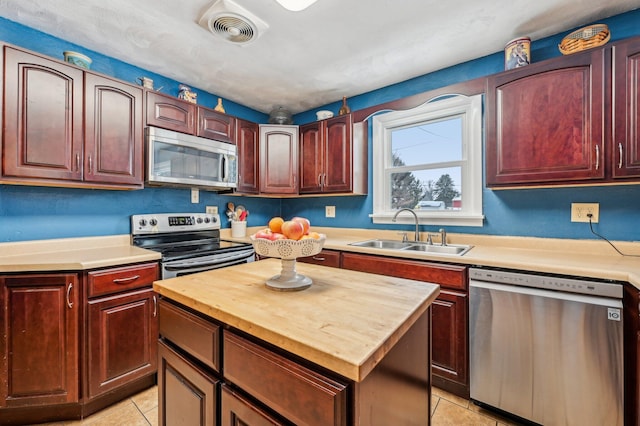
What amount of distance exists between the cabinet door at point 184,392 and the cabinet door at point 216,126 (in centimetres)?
201

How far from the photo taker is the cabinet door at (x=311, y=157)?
294 centimetres

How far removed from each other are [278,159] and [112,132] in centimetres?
151

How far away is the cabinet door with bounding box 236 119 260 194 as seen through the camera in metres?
2.89

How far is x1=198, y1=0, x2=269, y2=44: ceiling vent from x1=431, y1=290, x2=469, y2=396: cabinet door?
216 cm

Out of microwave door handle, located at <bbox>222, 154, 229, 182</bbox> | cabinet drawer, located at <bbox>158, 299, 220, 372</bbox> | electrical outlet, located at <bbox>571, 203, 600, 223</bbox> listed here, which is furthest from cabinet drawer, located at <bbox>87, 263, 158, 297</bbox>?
electrical outlet, located at <bbox>571, 203, 600, 223</bbox>

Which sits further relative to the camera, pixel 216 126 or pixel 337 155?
pixel 337 155

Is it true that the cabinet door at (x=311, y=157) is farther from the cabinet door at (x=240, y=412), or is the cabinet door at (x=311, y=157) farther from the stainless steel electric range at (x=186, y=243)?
the cabinet door at (x=240, y=412)

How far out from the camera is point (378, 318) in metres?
0.78

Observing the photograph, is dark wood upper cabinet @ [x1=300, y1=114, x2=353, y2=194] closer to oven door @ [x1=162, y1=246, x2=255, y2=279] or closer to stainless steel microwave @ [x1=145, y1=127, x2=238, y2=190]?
stainless steel microwave @ [x1=145, y1=127, x2=238, y2=190]

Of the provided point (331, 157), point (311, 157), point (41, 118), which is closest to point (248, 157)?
point (311, 157)

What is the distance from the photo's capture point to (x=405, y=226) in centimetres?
267

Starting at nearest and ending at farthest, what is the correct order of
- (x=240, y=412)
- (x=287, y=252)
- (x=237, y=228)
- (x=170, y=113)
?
(x=240, y=412), (x=287, y=252), (x=170, y=113), (x=237, y=228)

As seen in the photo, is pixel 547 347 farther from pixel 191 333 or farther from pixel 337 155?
pixel 337 155

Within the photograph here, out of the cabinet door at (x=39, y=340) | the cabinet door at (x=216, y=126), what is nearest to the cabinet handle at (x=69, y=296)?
the cabinet door at (x=39, y=340)
